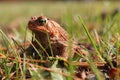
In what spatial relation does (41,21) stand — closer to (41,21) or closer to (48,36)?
(41,21)

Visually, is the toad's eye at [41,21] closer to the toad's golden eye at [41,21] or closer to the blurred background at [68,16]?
the toad's golden eye at [41,21]

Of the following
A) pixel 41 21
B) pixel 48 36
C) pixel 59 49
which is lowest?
pixel 59 49

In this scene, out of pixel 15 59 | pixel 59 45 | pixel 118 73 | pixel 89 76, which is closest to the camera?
pixel 118 73

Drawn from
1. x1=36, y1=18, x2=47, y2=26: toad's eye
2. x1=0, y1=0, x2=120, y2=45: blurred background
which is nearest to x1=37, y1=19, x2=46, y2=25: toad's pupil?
x1=36, y1=18, x2=47, y2=26: toad's eye

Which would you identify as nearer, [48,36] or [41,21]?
[48,36]

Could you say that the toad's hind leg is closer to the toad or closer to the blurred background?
the toad

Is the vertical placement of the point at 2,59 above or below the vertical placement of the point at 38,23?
below

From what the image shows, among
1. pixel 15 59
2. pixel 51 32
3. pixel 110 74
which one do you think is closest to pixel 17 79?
pixel 15 59

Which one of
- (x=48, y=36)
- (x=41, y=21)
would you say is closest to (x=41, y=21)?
(x=41, y=21)

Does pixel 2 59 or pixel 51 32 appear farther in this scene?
pixel 51 32

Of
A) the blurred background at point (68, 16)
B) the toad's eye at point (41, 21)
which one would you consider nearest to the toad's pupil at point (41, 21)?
the toad's eye at point (41, 21)

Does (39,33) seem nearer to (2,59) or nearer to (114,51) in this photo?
(2,59)
